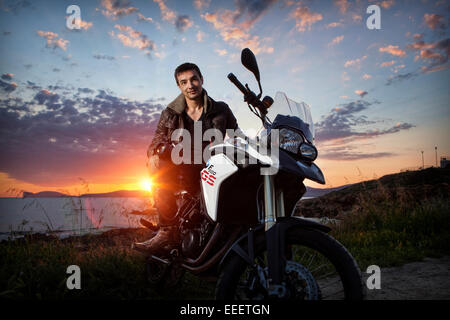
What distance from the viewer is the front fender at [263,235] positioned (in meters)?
1.58

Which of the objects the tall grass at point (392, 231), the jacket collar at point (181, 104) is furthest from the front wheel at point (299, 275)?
the tall grass at point (392, 231)

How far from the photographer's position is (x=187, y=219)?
2.41 m

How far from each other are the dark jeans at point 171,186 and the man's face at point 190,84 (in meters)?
0.94

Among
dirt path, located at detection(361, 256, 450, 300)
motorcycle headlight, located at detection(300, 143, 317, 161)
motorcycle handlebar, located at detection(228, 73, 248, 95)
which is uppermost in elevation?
motorcycle handlebar, located at detection(228, 73, 248, 95)

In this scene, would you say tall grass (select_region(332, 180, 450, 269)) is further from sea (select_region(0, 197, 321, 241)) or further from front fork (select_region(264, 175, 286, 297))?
sea (select_region(0, 197, 321, 241))

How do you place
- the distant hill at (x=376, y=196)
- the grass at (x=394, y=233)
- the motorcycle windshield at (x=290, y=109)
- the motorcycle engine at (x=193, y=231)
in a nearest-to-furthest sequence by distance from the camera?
the motorcycle windshield at (x=290, y=109), the motorcycle engine at (x=193, y=231), the grass at (x=394, y=233), the distant hill at (x=376, y=196)

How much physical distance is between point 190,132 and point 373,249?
3.32 meters

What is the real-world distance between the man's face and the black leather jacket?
0.07 metres

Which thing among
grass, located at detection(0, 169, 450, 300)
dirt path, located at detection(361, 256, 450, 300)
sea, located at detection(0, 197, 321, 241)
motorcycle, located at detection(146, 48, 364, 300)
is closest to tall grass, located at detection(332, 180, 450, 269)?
grass, located at detection(0, 169, 450, 300)

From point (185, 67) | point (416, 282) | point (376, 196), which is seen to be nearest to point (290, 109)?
point (185, 67)

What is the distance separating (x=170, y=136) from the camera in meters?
3.04

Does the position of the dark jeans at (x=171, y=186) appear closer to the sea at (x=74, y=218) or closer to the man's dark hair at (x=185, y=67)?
the man's dark hair at (x=185, y=67)

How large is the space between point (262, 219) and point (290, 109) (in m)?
0.82

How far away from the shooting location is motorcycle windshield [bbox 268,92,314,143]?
6.51 feet
